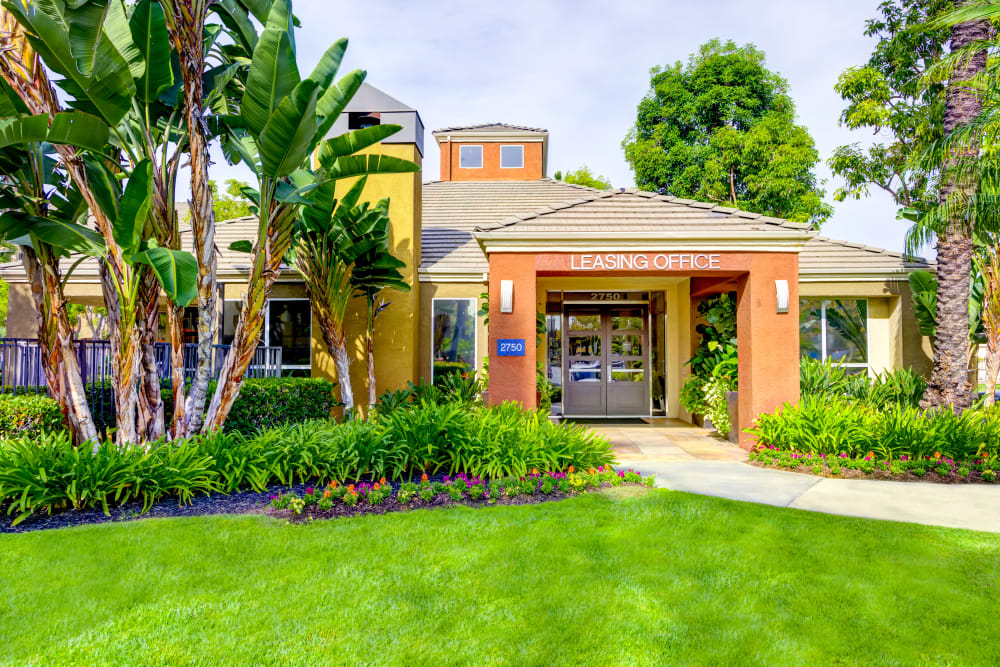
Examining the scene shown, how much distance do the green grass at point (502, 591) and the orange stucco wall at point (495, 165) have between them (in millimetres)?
17294

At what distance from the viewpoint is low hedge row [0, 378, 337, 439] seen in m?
6.53

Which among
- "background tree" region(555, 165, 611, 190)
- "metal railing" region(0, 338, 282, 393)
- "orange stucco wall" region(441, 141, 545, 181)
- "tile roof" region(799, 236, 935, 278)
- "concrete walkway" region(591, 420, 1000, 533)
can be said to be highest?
"background tree" region(555, 165, 611, 190)

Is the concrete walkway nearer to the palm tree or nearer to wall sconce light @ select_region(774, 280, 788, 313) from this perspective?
wall sconce light @ select_region(774, 280, 788, 313)

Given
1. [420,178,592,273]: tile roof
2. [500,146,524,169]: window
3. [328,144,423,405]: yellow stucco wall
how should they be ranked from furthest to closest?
[500,146,524,169]: window, [420,178,592,273]: tile roof, [328,144,423,405]: yellow stucco wall

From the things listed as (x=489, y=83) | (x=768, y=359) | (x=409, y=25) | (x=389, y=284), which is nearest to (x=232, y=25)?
(x=409, y=25)

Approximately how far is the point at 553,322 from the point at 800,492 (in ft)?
26.8

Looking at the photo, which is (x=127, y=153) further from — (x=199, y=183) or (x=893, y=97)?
(x=893, y=97)

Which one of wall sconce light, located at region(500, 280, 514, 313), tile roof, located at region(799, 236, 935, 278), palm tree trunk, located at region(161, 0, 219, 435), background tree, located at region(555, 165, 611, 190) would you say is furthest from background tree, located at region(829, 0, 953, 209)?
background tree, located at region(555, 165, 611, 190)

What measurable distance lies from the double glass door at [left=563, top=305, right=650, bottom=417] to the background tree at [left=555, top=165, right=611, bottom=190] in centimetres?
1971

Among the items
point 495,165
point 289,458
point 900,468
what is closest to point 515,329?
point 289,458

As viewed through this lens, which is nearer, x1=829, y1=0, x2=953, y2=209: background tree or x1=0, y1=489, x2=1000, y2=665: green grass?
x1=0, y1=489, x2=1000, y2=665: green grass

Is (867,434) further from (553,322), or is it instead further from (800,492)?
(553,322)

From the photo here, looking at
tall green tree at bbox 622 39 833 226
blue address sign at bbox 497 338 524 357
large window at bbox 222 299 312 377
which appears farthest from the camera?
tall green tree at bbox 622 39 833 226

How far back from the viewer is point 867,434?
8094 mm
